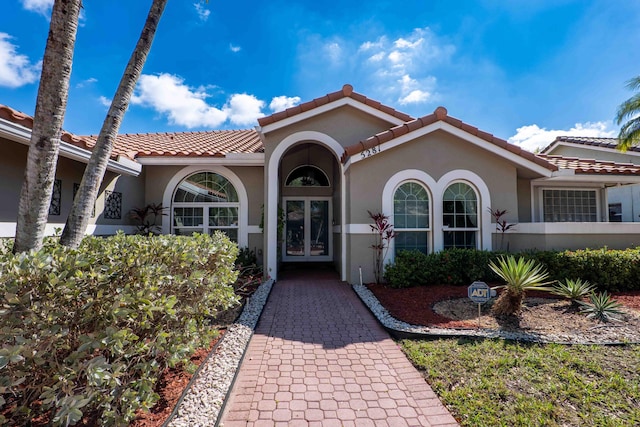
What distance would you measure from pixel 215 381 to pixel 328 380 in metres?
1.67

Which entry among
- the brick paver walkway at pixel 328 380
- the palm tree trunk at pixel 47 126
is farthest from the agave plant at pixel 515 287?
the palm tree trunk at pixel 47 126

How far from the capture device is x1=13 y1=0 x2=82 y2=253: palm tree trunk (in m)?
3.23

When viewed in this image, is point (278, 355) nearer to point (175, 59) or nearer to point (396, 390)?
point (396, 390)

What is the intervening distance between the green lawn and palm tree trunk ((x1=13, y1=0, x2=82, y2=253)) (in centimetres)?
558

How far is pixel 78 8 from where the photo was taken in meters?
3.47

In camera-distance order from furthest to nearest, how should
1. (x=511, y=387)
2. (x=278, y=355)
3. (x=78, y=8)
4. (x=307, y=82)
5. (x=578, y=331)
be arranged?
(x=307, y=82) → (x=578, y=331) → (x=278, y=355) → (x=511, y=387) → (x=78, y=8)

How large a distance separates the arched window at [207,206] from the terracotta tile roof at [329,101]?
3.31 meters

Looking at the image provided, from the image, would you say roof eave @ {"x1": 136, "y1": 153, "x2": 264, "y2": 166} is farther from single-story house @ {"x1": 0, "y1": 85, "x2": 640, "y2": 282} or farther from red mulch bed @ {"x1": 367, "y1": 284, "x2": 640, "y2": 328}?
red mulch bed @ {"x1": 367, "y1": 284, "x2": 640, "y2": 328}

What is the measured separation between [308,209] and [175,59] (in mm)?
8512

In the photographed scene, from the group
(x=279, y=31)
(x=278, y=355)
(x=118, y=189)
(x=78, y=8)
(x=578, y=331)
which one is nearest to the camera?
(x=78, y=8)

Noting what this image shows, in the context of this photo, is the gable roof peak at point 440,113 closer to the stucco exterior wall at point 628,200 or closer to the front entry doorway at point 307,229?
the front entry doorway at point 307,229

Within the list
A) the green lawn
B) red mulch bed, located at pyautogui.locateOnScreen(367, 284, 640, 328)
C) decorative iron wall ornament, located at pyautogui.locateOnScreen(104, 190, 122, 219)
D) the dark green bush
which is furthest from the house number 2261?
decorative iron wall ornament, located at pyautogui.locateOnScreen(104, 190, 122, 219)

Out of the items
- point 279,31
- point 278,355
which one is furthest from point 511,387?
point 279,31

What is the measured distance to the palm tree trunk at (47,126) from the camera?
323cm
